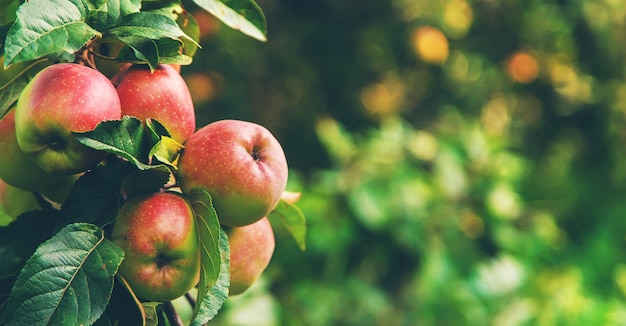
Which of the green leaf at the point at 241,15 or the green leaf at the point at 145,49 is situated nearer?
the green leaf at the point at 145,49

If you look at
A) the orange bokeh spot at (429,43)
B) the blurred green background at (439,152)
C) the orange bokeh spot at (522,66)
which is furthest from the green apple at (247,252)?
the orange bokeh spot at (522,66)

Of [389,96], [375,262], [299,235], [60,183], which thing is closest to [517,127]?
[389,96]

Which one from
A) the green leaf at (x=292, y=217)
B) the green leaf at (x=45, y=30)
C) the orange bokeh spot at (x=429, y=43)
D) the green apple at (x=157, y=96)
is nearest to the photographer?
the green leaf at (x=45, y=30)

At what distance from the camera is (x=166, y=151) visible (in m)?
0.58

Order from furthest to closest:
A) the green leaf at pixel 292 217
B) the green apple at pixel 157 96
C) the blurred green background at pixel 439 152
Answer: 1. the blurred green background at pixel 439 152
2. the green leaf at pixel 292 217
3. the green apple at pixel 157 96

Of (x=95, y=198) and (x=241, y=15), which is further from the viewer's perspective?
(x=241, y=15)

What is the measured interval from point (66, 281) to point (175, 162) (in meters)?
0.15

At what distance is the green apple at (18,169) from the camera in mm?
617

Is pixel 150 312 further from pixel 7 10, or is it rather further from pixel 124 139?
pixel 7 10

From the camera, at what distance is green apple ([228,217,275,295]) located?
0.68 m

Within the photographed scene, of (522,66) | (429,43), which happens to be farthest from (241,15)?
(522,66)

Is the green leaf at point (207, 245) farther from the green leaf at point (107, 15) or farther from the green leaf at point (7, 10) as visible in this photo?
the green leaf at point (7, 10)

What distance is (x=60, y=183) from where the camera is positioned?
0.64 metres

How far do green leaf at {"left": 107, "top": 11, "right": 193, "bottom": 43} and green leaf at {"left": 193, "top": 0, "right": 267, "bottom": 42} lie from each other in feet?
0.37
